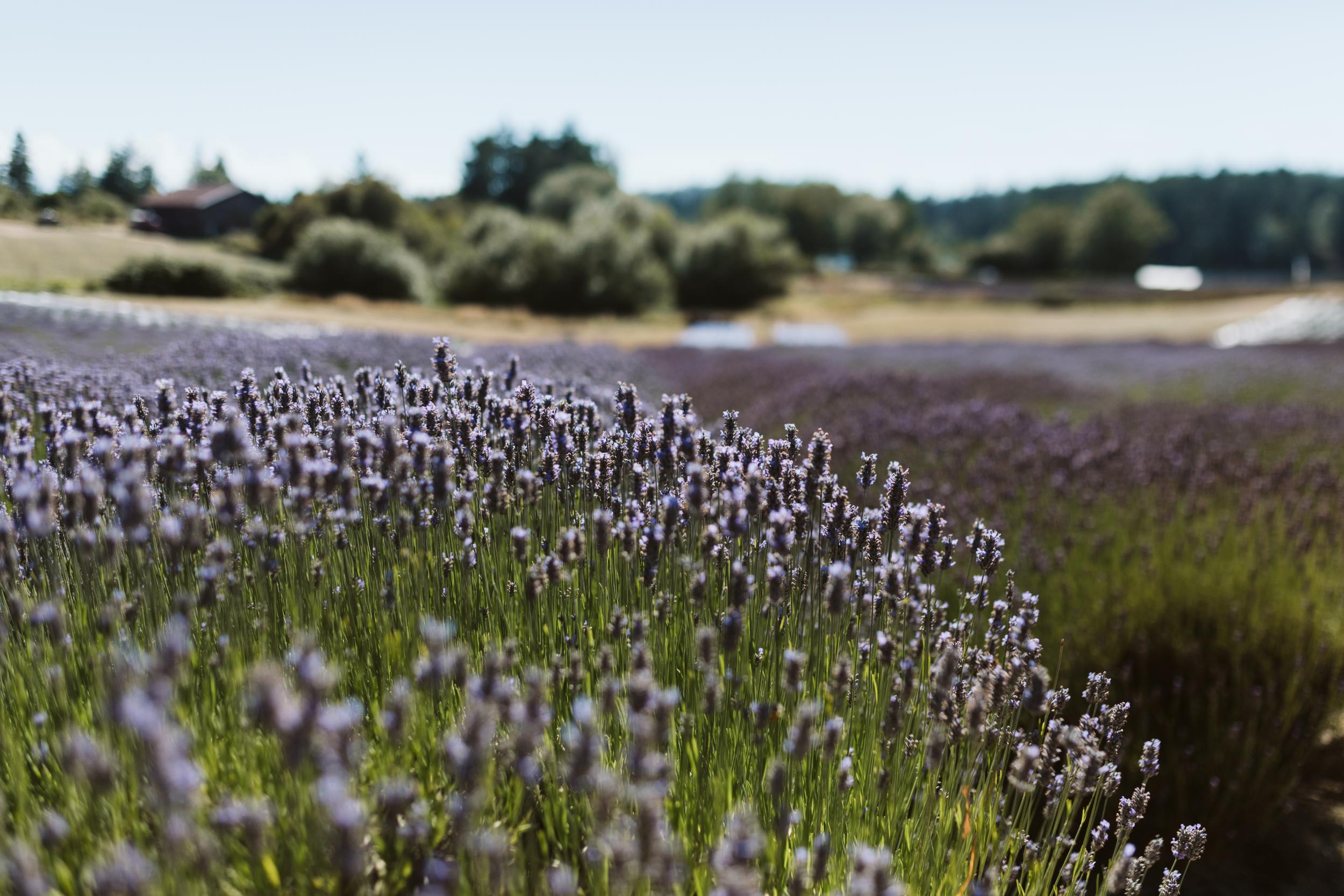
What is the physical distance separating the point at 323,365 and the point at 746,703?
485 cm

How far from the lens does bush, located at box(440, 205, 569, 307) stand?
34469mm

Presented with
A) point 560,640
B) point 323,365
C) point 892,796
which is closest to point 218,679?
point 560,640

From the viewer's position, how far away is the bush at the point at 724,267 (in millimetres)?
42469

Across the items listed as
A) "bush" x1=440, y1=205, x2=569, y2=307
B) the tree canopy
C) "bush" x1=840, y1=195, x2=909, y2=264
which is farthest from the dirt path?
"bush" x1=840, y1=195, x2=909, y2=264

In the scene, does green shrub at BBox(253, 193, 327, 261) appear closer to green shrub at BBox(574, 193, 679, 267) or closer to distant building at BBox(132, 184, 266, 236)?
distant building at BBox(132, 184, 266, 236)

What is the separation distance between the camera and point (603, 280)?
115ft

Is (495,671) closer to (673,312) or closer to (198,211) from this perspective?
(198,211)

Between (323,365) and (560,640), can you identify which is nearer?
(560,640)

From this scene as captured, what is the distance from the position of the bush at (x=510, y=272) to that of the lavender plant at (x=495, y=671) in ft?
106

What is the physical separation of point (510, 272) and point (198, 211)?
25.5 meters

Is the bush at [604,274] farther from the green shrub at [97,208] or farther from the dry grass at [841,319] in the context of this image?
the green shrub at [97,208]

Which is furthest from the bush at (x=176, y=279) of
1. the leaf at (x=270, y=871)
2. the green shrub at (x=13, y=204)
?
the leaf at (x=270, y=871)

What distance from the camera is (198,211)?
932cm

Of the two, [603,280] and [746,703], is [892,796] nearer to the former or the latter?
[746,703]
